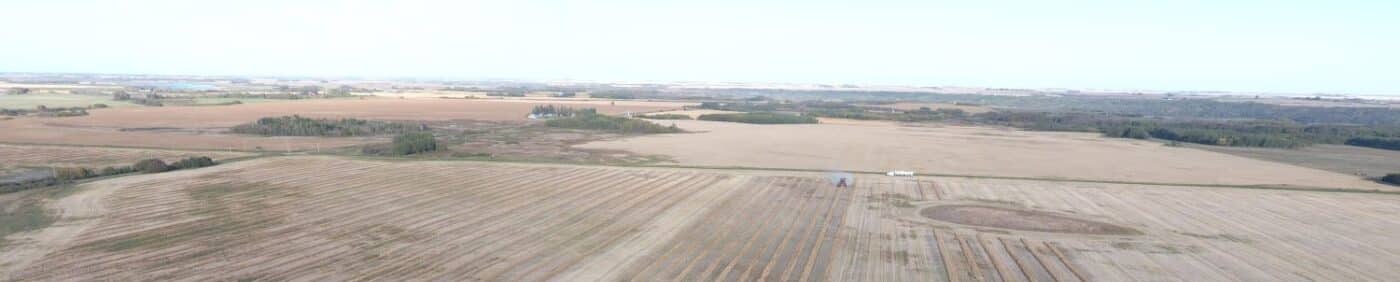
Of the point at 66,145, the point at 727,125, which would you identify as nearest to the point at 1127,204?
the point at 727,125

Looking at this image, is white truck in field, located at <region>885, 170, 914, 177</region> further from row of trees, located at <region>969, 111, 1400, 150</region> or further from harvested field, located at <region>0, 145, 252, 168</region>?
row of trees, located at <region>969, 111, 1400, 150</region>

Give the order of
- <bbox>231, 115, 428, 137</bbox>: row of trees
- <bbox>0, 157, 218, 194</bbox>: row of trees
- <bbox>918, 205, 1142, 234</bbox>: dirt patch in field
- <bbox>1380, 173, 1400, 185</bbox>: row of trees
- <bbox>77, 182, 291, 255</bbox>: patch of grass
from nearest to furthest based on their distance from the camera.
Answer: <bbox>77, 182, 291, 255</bbox>: patch of grass, <bbox>918, 205, 1142, 234</bbox>: dirt patch in field, <bbox>0, 157, 218, 194</bbox>: row of trees, <bbox>1380, 173, 1400, 185</bbox>: row of trees, <bbox>231, 115, 428, 137</bbox>: row of trees

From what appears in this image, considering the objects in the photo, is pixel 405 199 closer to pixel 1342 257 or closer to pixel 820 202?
pixel 820 202

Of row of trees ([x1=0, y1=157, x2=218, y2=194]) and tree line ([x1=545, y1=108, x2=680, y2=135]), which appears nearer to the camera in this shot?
row of trees ([x1=0, y1=157, x2=218, y2=194])

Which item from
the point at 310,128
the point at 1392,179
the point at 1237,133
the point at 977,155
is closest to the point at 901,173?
the point at 977,155

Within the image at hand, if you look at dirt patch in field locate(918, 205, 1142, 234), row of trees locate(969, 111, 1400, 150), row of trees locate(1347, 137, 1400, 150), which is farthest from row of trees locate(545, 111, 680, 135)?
row of trees locate(1347, 137, 1400, 150)

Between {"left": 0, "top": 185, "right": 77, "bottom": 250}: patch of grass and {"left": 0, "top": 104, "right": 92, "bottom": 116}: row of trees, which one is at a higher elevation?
{"left": 0, "top": 104, "right": 92, "bottom": 116}: row of trees
